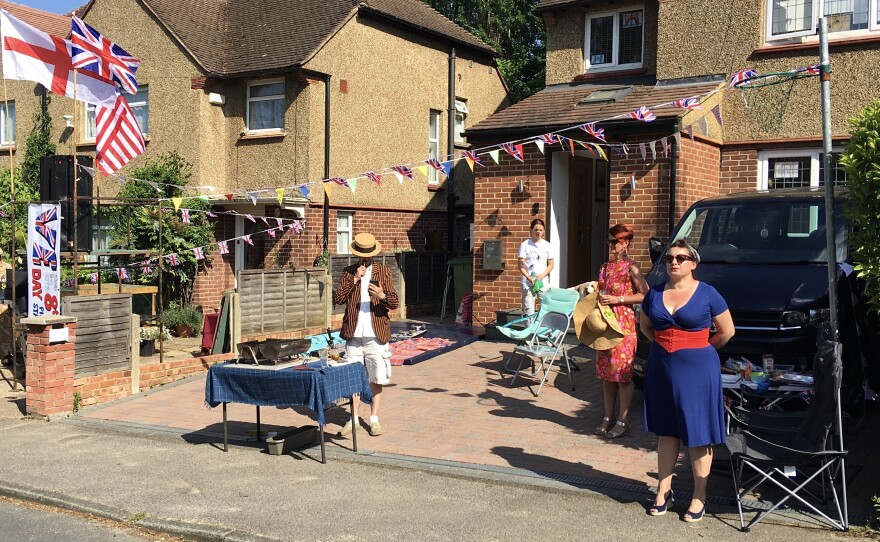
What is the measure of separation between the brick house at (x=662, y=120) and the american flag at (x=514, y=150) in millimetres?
275

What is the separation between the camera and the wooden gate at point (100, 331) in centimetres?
973

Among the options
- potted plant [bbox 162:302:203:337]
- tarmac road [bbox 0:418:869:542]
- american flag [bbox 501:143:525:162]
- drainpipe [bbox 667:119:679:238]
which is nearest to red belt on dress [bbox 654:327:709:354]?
tarmac road [bbox 0:418:869:542]

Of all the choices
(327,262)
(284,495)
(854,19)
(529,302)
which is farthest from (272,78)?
(284,495)

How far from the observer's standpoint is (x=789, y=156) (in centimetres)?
1245

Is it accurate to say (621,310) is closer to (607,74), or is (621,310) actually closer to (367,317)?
(367,317)

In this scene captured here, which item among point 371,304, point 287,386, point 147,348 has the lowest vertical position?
point 147,348

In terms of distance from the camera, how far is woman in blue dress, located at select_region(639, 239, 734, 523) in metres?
5.35

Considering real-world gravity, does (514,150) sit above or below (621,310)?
above

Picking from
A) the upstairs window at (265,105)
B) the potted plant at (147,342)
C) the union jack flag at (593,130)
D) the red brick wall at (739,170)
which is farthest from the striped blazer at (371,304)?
the upstairs window at (265,105)

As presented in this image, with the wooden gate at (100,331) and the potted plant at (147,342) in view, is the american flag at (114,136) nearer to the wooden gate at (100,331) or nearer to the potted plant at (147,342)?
the potted plant at (147,342)

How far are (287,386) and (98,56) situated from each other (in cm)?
655

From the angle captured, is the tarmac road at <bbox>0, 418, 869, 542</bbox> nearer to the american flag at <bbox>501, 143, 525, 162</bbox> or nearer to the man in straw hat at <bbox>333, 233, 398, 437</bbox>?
the man in straw hat at <bbox>333, 233, 398, 437</bbox>

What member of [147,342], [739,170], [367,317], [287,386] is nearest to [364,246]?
[367,317]

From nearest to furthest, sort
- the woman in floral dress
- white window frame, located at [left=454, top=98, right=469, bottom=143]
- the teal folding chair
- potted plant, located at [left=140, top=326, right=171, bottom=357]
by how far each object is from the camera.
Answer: the woman in floral dress → the teal folding chair → potted plant, located at [left=140, top=326, right=171, bottom=357] → white window frame, located at [left=454, top=98, right=469, bottom=143]
